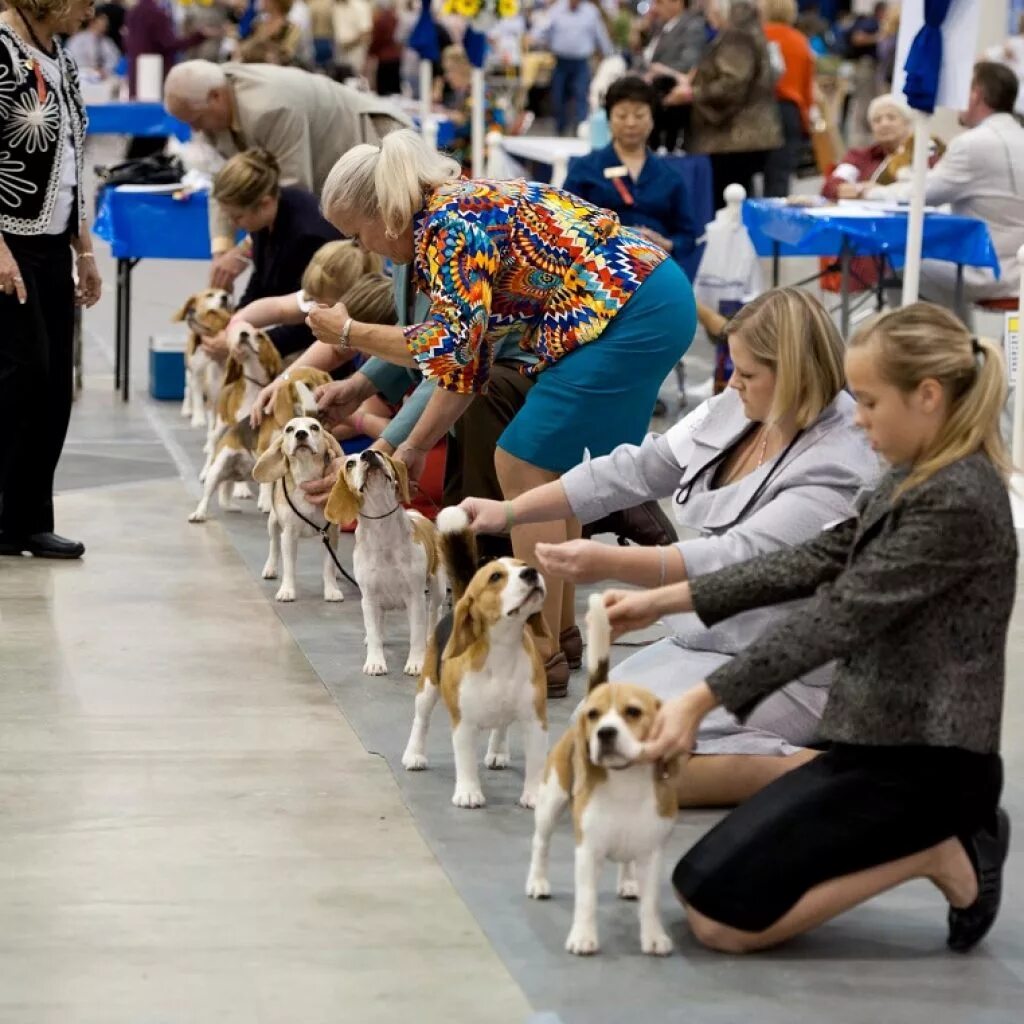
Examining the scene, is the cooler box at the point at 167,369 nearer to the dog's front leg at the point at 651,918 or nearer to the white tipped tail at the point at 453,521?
the white tipped tail at the point at 453,521

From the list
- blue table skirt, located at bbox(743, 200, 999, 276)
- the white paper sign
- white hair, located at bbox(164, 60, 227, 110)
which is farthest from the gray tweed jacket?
blue table skirt, located at bbox(743, 200, 999, 276)

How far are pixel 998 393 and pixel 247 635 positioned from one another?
2.88 meters

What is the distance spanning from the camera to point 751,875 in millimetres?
3094

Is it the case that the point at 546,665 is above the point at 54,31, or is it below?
below

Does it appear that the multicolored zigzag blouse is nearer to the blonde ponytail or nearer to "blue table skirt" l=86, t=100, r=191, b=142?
the blonde ponytail

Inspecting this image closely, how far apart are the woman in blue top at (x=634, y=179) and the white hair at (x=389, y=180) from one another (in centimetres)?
431

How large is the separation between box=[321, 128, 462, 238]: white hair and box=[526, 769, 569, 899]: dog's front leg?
1.55 metres

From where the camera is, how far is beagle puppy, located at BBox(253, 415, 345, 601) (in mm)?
5543

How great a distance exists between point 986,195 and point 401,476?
15.1 ft

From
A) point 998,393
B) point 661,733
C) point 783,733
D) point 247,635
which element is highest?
point 998,393

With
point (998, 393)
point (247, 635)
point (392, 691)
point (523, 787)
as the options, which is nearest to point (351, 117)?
point (247, 635)

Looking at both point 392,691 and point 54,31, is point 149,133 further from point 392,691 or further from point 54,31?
point 392,691

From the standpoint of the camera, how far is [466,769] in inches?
154

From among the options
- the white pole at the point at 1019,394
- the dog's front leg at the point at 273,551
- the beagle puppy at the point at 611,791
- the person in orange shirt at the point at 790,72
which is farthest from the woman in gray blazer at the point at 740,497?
the person in orange shirt at the point at 790,72
